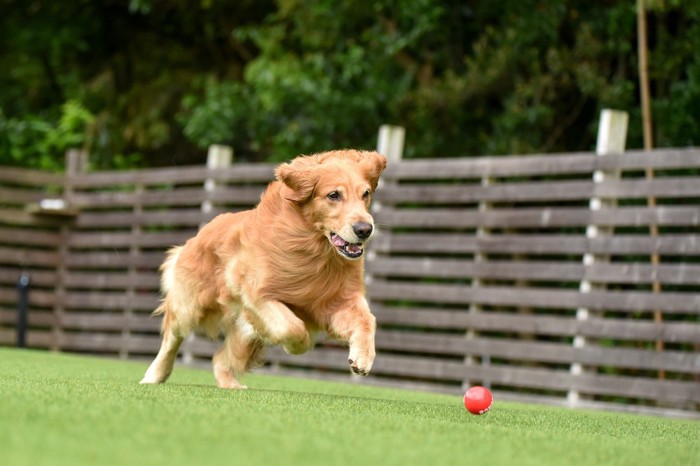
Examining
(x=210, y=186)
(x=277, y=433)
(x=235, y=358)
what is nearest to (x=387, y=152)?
(x=210, y=186)

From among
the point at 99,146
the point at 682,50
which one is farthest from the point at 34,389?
the point at 99,146

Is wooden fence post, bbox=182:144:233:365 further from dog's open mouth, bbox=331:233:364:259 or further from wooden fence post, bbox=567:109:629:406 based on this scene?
dog's open mouth, bbox=331:233:364:259

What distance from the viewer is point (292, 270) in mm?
5574

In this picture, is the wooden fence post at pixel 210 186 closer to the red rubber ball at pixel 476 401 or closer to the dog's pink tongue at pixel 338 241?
the dog's pink tongue at pixel 338 241

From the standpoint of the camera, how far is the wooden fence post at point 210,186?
11.1m

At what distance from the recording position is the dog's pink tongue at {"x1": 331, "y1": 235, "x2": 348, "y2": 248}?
17.5 feet

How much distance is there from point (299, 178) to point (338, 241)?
399mm

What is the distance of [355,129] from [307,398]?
7.17 m

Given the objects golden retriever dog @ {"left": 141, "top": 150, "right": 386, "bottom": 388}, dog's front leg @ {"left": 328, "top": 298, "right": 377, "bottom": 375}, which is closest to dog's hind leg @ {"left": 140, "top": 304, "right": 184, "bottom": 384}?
golden retriever dog @ {"left": 141, "top": 150, "right": 386, "bottom": 388}

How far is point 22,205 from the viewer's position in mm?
12562

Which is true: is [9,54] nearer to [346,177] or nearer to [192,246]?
[192,246]

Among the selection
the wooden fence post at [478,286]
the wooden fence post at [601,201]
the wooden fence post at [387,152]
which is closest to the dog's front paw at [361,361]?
the wooden fence post at [601,201]

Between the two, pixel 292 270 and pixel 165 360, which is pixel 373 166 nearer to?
pixel 292 270

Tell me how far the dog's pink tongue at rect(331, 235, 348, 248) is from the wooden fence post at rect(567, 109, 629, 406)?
3.26m
